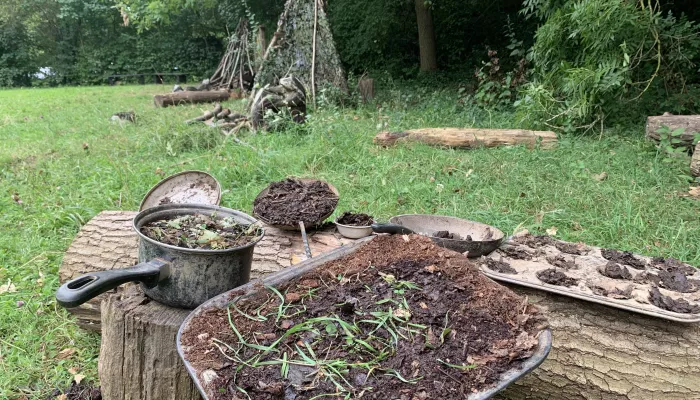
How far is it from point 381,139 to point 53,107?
7.68 m

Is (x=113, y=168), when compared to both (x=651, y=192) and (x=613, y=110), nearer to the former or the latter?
(x=651, y=192)

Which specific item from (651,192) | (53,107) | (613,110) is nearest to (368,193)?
(651,192)

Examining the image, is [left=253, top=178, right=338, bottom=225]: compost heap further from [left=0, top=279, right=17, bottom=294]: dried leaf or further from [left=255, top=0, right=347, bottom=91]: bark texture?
[left=255, top=0, right=347, bottom=91]: bark texture

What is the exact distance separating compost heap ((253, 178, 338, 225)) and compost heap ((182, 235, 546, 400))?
826 mm

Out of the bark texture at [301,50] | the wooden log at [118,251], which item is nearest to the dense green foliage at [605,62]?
the bark texture at [301,50]

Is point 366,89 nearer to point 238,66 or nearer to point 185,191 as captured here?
point 238,66

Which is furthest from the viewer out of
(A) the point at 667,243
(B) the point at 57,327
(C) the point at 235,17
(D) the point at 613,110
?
(C) the point at 235,17

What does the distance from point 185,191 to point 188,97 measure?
771cm

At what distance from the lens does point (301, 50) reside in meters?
8.69

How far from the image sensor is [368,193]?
4070mm

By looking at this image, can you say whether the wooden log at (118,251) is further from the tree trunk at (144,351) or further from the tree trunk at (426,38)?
the tree trunk at (426,38)

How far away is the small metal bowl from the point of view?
236cm

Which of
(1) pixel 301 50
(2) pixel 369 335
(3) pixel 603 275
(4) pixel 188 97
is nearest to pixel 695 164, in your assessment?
(3) pixel 603 275

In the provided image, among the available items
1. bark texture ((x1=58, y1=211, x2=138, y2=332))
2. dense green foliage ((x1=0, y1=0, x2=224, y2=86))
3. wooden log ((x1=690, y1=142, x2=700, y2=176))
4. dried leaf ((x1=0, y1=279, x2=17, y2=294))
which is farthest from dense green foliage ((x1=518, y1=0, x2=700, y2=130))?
dense green foliage ((x1=0, y1=0, x2=224, y2=86))
